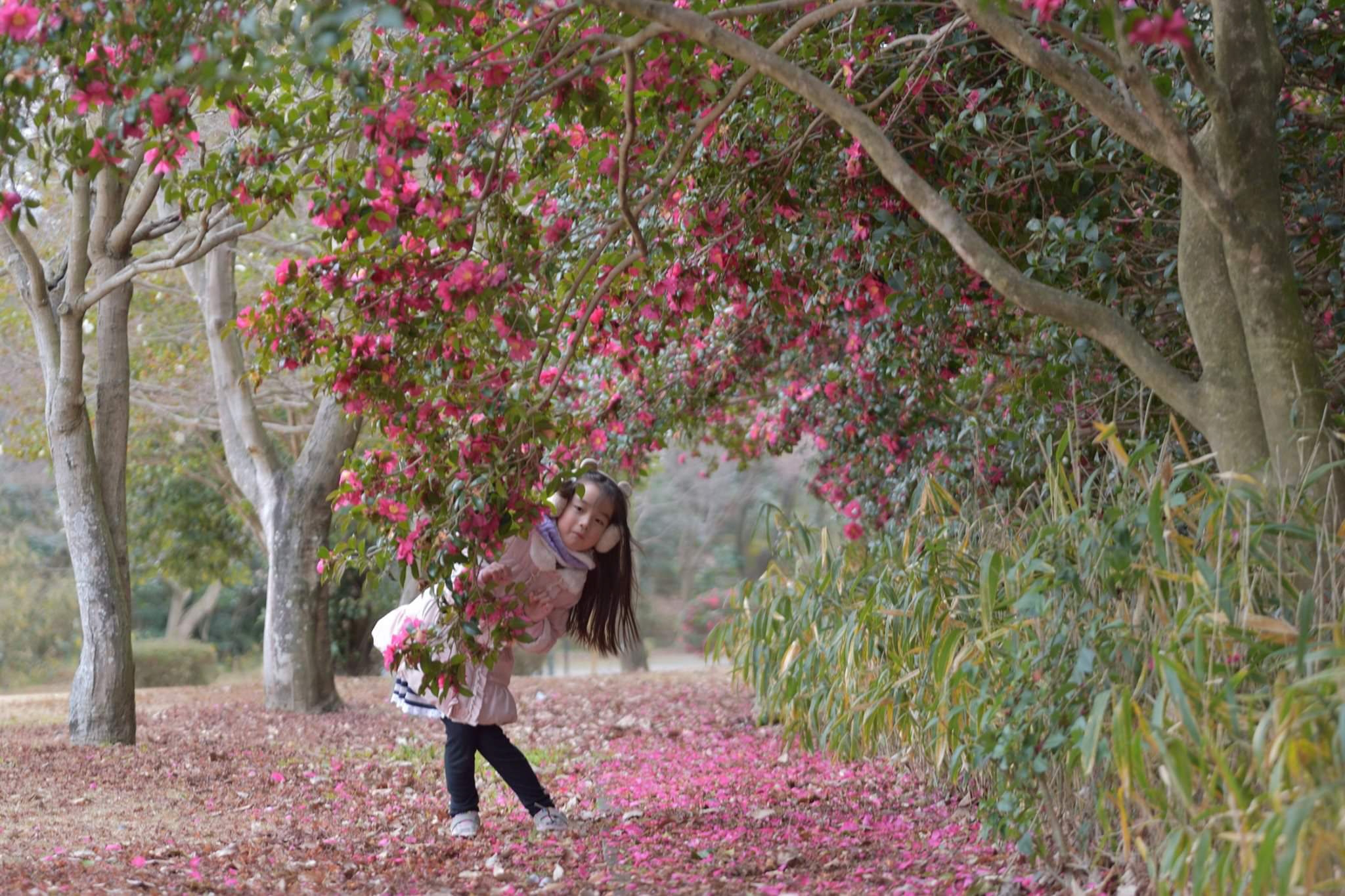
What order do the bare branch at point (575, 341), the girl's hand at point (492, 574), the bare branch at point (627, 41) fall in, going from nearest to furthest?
1. the bare branch at point (627, 41)
2. the bare branch at point (575, 341)
3. the girl's hand at point (492, 574)

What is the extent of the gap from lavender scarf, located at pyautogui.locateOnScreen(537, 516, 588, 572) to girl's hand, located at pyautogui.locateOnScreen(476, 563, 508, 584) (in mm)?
362

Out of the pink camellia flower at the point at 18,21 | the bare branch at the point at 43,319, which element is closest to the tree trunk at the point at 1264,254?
the pink camellia flower at the point at 18,21

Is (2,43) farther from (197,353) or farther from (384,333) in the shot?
(197,353)

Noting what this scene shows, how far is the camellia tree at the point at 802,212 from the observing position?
2684 millimetres

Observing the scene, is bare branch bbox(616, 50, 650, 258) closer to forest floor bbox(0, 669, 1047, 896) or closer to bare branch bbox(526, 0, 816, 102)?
bare branch bbox(526, 0, 816, 102)

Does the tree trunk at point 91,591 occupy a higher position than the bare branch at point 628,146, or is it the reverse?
the bare branch at point 628,146

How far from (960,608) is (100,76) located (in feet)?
7.96

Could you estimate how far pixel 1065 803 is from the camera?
2.89m

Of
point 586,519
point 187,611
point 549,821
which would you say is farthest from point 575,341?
point 187,611

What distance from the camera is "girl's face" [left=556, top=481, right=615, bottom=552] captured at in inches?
148

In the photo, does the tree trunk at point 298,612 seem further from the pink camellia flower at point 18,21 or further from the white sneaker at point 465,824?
the pink camellia flower at point 18,21

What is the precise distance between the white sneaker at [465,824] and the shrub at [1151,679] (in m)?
1.25

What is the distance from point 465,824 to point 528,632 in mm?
620

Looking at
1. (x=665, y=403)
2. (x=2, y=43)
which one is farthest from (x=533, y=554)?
(x=665, y=403)
